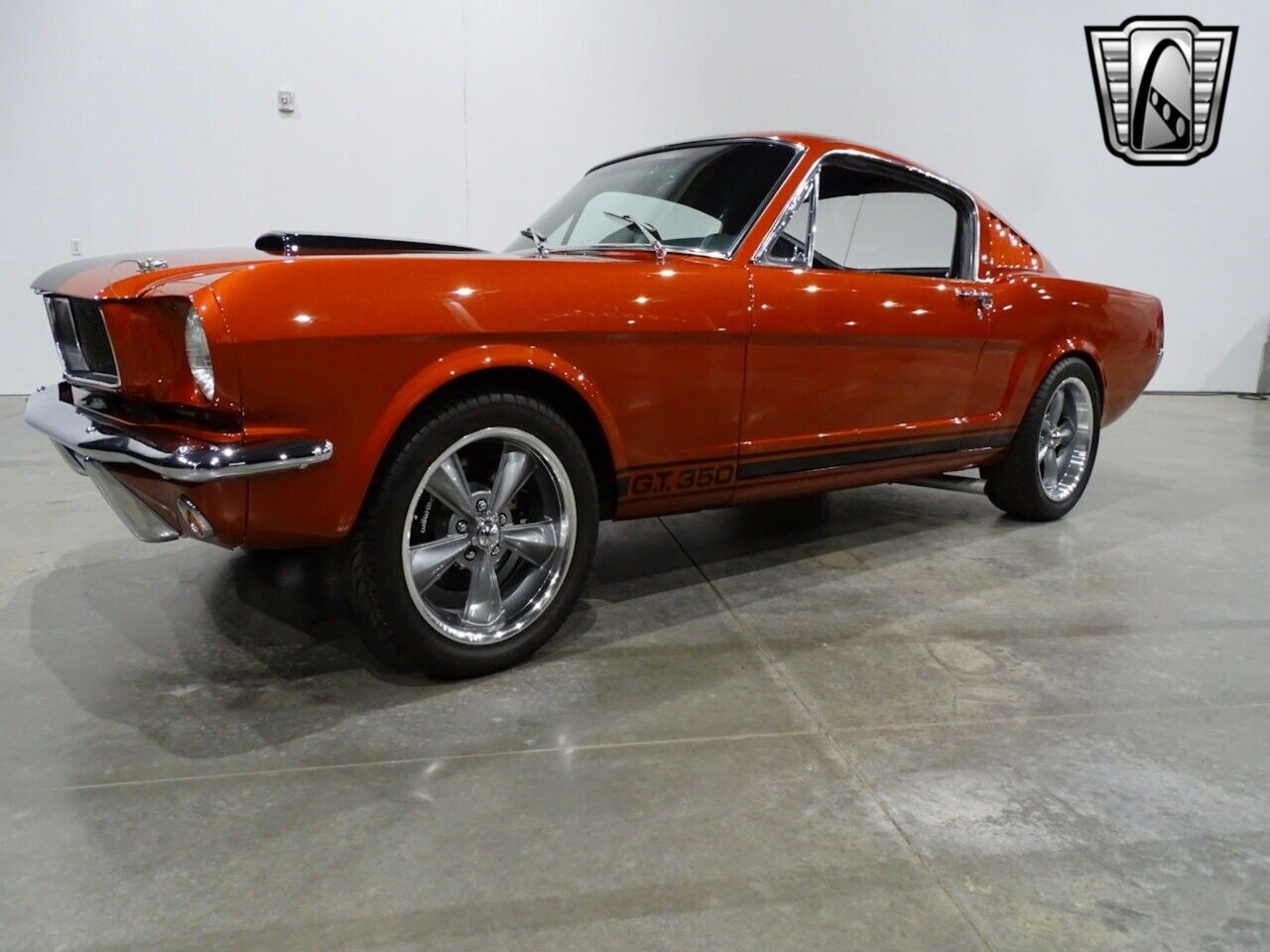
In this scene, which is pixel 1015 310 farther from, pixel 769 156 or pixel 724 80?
pixel 724 80

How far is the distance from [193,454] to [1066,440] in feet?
11.5

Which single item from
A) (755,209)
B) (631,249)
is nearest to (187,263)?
(631,249)

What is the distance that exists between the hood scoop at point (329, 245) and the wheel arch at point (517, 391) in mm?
409

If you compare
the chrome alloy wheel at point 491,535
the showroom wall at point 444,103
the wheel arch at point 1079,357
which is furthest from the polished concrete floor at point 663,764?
the showroom wall at point 444,103

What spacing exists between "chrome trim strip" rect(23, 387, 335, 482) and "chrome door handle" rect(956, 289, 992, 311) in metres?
2.31

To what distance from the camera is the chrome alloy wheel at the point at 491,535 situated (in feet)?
7.06

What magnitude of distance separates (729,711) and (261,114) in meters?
5.95

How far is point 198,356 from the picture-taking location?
1811 mm

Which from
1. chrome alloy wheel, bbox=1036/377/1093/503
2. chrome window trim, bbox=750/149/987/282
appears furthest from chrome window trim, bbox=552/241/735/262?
chrome alloy wheel, bbox=1036/377/1093/503

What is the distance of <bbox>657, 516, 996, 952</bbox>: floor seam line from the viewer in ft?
4.70

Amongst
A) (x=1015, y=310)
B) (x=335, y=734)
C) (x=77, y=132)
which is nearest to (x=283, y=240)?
(x=335, y=734)

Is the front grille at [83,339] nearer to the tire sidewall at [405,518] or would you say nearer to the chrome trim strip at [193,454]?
the chrome trim strip at [193,454]

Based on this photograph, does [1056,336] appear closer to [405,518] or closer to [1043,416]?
[1043,416]

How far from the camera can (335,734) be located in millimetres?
1931
